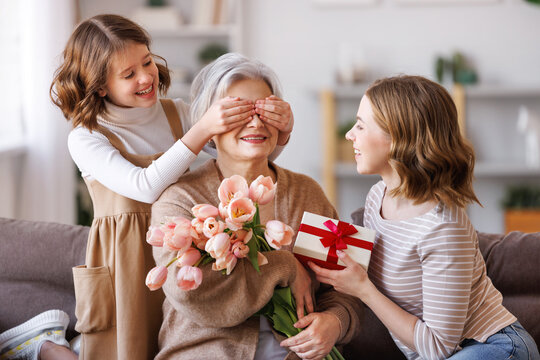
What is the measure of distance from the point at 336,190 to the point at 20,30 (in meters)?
2.62

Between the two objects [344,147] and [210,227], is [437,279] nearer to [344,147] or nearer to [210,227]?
[210,227]

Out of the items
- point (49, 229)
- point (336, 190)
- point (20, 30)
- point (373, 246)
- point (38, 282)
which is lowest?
point (336, 190)

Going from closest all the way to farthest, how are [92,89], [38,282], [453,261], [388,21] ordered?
[453,261], [92,89], [38,282], [388,21]

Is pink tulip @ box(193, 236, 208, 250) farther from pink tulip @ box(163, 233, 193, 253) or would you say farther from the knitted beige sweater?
the knitted beige sweater

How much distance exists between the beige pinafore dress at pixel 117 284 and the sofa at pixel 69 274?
0.22 meters

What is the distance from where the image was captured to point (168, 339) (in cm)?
168

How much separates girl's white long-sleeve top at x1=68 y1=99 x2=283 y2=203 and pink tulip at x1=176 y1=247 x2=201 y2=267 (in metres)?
0.36

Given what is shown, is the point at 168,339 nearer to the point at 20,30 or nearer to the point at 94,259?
the point at 94,259

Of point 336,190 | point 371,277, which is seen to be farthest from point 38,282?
point 336,190

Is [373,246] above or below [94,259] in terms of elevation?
above

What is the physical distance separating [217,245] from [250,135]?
0.46 meters

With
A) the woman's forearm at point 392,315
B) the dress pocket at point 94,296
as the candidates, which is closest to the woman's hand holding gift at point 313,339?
the woman's forearm at point 392,315

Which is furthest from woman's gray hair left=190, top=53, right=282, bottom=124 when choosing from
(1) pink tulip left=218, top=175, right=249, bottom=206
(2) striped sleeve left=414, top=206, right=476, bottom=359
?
(2) striped sleeve left=414, top=206, right=476, bottom=359

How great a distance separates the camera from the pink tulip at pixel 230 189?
1363 millimetres
